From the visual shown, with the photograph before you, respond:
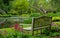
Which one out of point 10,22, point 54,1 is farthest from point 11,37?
point 54,1

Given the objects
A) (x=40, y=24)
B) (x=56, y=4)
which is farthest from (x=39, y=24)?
(x=56, y=4)

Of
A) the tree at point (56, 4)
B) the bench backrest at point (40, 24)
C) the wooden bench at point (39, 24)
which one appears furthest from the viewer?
the tree at point (56, 4)

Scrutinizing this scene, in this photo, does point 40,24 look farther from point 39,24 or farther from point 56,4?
point 56,4

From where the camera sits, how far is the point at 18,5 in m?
32.0

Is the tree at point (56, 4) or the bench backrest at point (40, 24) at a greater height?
the bench backrest at point (40, 24)

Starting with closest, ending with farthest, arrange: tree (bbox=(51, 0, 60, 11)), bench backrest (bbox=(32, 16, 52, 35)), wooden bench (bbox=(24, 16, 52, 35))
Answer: wooden bench (bbox=(24, 16, 52, 35)), bench backrest (bbox=(32, 16, 52, 35)), tree (bbox=(51, 0, 60, 11))

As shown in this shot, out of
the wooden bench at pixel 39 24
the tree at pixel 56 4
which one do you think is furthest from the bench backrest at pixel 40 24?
the tree at pixel 56 4

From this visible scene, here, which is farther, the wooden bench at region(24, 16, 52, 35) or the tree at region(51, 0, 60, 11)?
the tree at region(51, 0, 60, 11)

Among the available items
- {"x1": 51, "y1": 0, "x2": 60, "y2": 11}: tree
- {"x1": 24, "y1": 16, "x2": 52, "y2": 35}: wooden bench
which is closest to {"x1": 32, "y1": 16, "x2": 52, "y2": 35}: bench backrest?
{"x1": 24, "y1": 16, "x2": 52, "y2": 35}: wooden bench

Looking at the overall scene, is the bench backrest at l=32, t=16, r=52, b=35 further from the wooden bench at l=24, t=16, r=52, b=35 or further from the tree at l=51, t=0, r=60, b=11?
the tree at l=51, t=0, r=60, b=11

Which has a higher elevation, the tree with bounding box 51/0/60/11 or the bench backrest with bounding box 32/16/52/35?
the bench backrest with bounding box 32/16/52/35

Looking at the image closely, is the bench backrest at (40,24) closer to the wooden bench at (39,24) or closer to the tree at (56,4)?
the wooden bench at (39,24)

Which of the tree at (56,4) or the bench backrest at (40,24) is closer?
the bench backrest at (40,24)

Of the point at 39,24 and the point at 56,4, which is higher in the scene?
the point at 39,24
